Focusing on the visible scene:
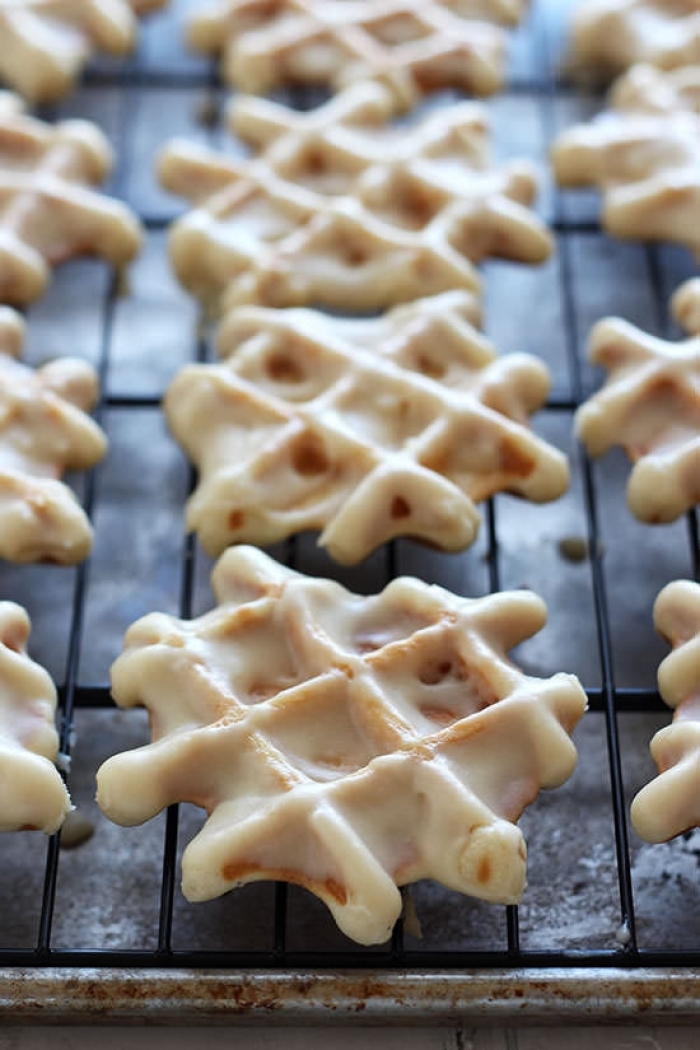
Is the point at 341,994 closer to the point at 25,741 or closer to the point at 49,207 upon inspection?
the point at 25,741

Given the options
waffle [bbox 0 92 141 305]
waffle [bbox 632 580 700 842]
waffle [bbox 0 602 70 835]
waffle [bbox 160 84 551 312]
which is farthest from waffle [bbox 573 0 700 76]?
waffle [bbox 0 602 70 835]

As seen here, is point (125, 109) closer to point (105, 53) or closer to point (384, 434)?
point (105, 53)

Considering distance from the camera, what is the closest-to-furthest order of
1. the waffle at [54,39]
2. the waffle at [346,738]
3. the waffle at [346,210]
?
the waffle at [346,738] < the waffle at [346,210] < the waffle at [54,39]

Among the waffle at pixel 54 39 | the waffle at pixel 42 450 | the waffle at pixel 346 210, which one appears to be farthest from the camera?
the waffle at pixel 54 39

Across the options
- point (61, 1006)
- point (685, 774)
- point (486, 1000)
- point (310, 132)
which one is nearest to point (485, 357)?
point (310, 132)

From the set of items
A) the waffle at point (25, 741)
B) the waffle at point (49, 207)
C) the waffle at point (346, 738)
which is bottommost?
the waffle at point (25, 741)

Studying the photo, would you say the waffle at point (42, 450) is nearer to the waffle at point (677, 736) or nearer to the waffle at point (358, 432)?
the waffle at point (358, 432)

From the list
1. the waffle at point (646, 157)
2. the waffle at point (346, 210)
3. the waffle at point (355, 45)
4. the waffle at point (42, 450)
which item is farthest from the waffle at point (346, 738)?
the waffle at point (355, 45)
